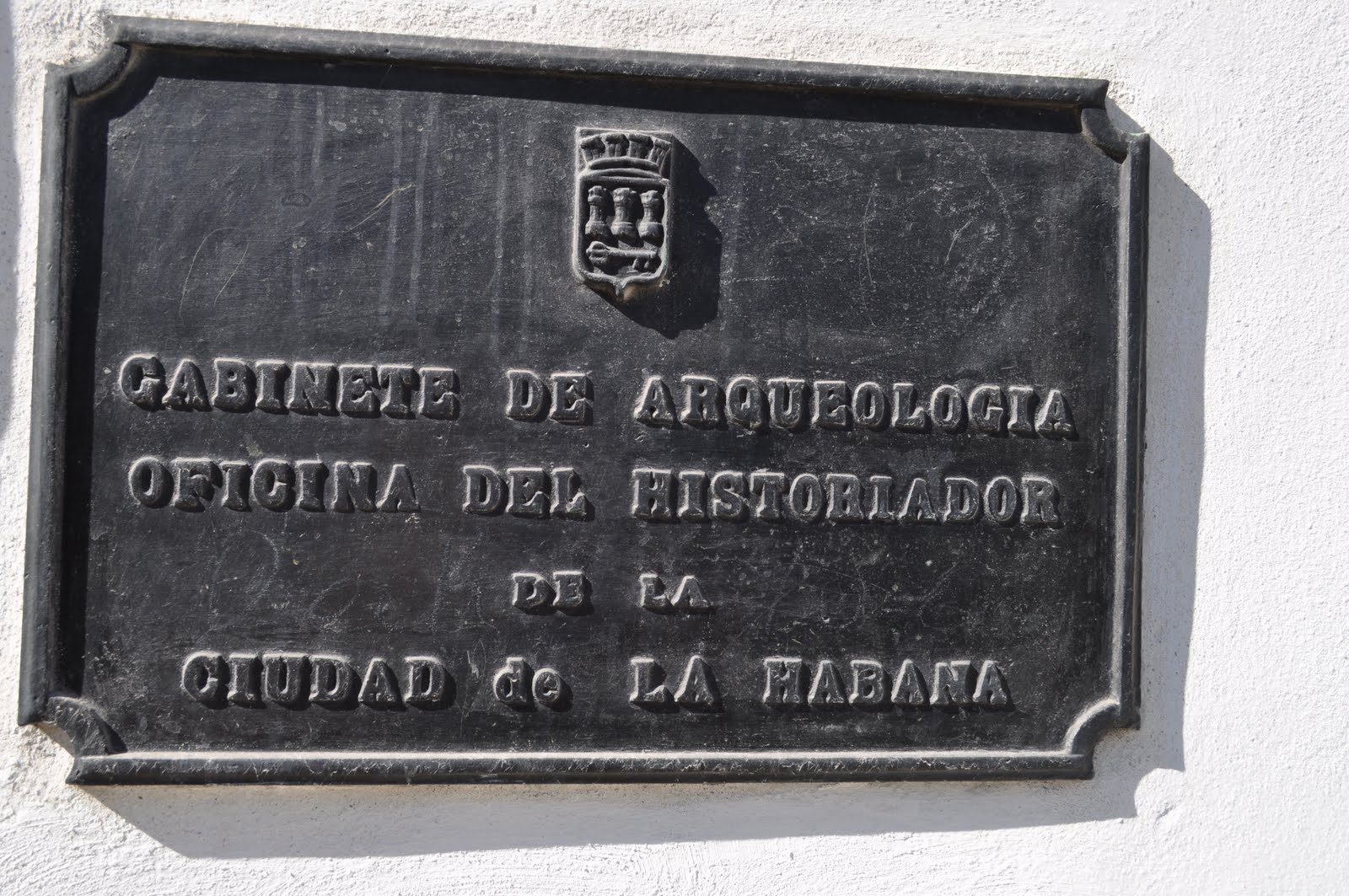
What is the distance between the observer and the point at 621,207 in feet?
6.59

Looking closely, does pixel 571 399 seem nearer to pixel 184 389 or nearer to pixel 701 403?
pixel 701 403

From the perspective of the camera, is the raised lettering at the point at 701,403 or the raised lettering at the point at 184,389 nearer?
the raised lettering at the point at 184,389

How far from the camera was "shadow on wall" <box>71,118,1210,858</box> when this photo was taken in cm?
197

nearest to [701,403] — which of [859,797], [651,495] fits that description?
[651,495]

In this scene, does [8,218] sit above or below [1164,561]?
above

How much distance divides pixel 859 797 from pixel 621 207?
47.1 inches

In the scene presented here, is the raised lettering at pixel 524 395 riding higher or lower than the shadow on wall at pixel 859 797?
higher

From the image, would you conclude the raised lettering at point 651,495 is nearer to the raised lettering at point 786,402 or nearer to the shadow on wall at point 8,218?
the raised lettering at point 786,402

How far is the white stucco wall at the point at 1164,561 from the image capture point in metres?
2.02

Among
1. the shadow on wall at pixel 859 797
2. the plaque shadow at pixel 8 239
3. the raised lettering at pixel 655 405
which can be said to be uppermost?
the plaque shadow at pixel 8 239

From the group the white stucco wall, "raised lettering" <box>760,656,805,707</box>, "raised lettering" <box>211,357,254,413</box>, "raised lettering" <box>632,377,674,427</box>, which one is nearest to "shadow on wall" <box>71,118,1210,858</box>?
the white stucco wall

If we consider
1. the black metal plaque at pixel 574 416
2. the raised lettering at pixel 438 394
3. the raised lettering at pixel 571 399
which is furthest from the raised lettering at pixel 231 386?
the raised lettering at pixel 571 399

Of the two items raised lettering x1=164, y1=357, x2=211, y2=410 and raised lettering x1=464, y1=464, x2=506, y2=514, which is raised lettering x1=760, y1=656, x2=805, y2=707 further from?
raised lettering x1=164, y1=357, x2=211, y2=410

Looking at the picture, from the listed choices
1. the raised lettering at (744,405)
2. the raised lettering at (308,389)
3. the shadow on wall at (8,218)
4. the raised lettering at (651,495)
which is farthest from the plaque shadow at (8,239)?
the raised lettering at (744,405)
